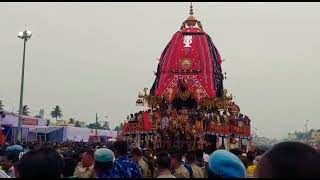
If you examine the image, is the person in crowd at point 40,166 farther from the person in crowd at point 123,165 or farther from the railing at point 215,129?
the railing at point 215,129

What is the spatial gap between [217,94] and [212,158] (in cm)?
2726

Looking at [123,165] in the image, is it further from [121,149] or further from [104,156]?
[104,156]

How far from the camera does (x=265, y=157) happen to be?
2064 millimetres

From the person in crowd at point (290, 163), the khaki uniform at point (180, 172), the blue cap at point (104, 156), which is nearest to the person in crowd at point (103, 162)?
the blue cap at point (104, 156)

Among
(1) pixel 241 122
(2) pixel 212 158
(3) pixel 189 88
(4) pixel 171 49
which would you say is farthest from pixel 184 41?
(2) pixel 212 158

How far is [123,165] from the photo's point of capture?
6051 mm

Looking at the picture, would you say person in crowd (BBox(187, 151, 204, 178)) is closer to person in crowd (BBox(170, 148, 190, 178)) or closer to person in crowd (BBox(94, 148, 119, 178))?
person in crowd (BBox(170, 148, 190, 178))

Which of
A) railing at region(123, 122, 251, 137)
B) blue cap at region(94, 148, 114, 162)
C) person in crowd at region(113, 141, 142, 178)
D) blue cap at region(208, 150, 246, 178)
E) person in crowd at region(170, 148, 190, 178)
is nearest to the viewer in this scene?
blue cap at region(208, 150, 246, 178)

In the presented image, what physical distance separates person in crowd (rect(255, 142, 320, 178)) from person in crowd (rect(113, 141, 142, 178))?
149 inches

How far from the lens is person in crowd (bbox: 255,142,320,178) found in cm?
193

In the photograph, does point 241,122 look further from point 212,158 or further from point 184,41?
point 212,158

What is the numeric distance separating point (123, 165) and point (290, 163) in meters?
4.27

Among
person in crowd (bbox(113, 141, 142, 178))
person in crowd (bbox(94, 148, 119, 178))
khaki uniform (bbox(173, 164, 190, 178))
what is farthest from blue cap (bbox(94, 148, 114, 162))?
khaki uniform (bbox(173, 164, 190, 178))

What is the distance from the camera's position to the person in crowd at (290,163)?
6.33 feet
